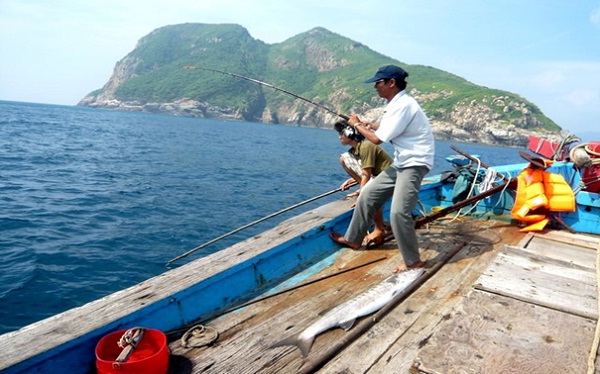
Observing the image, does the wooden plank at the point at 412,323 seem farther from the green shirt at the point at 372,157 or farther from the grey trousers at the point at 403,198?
the green shirt at the point at 372,157

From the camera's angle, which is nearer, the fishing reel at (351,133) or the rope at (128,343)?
the rope at (128,343)

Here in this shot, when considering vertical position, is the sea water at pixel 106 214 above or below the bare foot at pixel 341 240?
below

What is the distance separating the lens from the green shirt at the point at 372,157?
534 centimetres

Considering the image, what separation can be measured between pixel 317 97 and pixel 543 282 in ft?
510

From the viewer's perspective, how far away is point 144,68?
7682 inches

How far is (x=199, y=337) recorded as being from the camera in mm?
2988

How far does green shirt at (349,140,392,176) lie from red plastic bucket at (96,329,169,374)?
3575mm

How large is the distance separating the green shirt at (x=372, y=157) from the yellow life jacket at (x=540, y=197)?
2.37 meters

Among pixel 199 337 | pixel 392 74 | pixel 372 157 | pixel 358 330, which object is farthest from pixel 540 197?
pixel 199 337

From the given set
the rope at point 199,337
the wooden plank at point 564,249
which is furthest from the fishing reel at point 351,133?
the rope at point 199,337

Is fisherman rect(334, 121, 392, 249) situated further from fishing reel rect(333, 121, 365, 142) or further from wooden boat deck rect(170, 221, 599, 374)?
wooden boat deck rect(170, 221, 599, 374)

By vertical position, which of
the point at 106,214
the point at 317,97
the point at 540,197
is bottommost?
the point at 106,214

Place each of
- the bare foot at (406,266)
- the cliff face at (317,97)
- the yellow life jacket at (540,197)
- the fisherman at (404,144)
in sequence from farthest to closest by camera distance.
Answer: the cliff face at (317,97)
the yellow life jacket at (540,197)
the bare foot at (406,266)
the fisherman at (404,144)

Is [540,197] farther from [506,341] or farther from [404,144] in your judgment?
[506,341]
